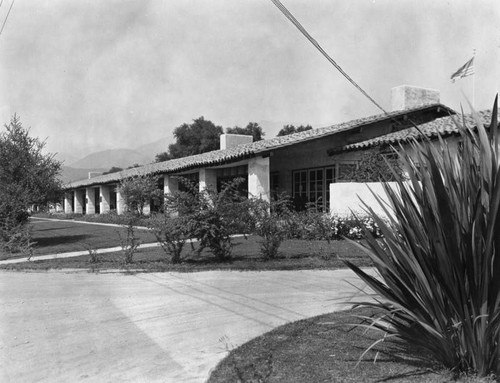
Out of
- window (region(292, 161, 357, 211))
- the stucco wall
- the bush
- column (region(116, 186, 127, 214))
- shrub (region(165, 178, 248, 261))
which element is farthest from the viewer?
window (region(292, 161, 357, 211))

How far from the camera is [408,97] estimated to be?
21516 millimetres

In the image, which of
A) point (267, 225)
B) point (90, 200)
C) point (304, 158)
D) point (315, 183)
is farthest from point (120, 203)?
point (267, 225)

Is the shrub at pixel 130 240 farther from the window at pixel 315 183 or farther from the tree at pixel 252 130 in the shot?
the tree at pixel 252 130

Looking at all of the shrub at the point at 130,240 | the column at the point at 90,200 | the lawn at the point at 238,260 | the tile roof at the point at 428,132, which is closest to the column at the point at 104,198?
the column at the point at 90,200

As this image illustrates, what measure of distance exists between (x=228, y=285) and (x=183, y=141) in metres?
49.2

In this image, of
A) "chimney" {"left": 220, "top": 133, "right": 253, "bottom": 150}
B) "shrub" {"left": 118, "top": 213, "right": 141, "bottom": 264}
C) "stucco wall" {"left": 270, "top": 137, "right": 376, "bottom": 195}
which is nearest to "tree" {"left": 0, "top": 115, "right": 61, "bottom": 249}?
"shrub" {"left": 118, "top": 213, "right": 141, "bottom": 264}

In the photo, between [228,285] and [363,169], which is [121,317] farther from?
[363,169]

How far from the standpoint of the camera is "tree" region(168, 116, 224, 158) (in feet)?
180

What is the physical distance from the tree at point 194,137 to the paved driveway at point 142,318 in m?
45.5

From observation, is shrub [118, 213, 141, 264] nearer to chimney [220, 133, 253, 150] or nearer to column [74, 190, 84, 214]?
chimney [220, 133, 253, 150]

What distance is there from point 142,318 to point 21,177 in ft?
37.4

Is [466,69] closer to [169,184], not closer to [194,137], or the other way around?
[169,184]

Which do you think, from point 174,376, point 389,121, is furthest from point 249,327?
point 389,121

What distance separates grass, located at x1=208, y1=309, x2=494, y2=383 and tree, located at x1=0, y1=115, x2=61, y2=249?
12187 mm
